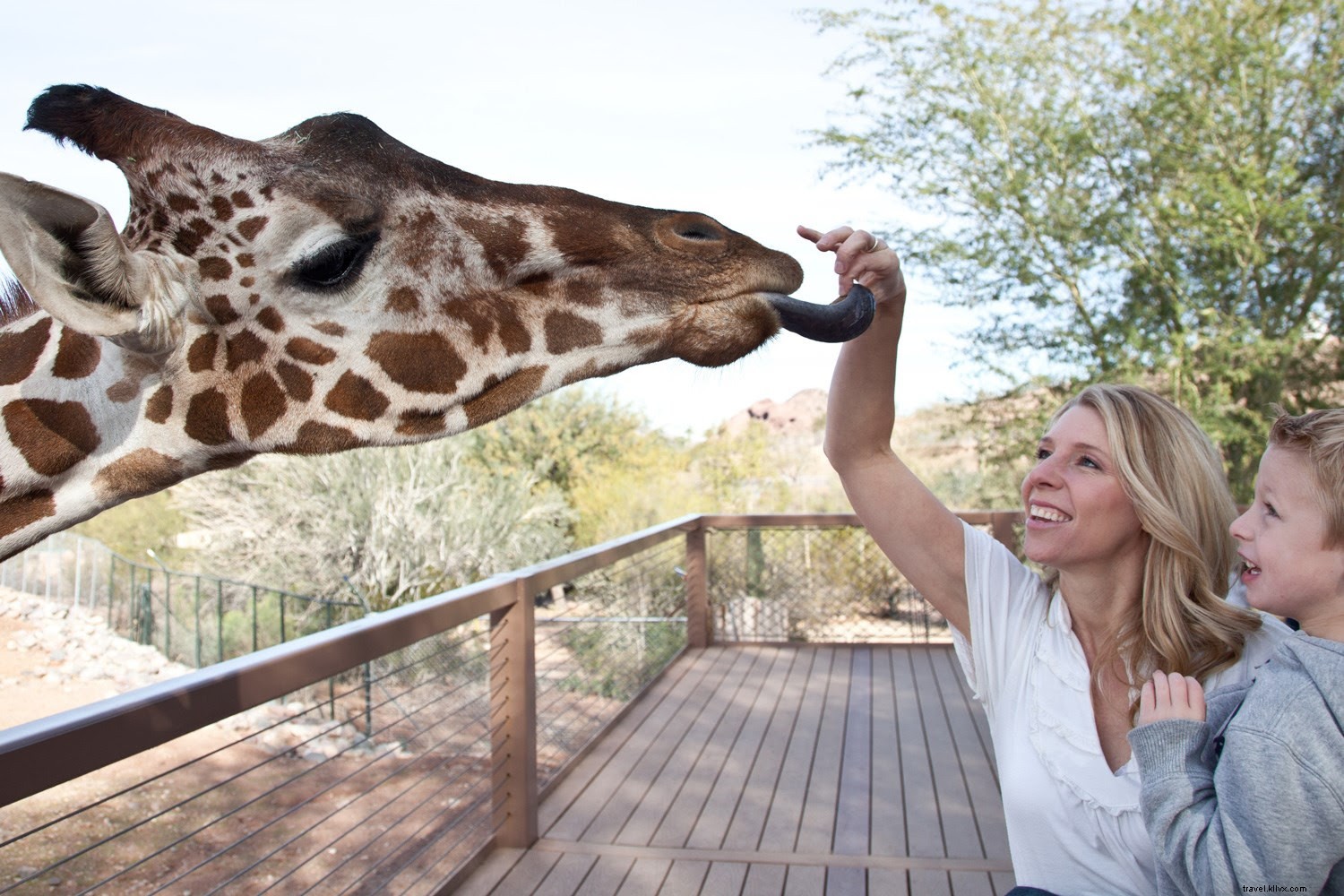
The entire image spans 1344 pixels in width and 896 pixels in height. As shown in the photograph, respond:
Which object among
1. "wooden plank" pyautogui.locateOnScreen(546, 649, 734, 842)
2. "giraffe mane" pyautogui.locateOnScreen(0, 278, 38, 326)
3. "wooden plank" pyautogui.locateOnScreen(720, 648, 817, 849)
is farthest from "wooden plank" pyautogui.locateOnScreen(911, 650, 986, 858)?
"giraffe mane" pyautogui.locateOnScreen(0, 278, 38, 326)

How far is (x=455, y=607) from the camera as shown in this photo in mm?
2969

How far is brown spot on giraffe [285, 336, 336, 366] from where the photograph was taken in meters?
1.32

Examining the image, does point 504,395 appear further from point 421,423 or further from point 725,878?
point 725,878

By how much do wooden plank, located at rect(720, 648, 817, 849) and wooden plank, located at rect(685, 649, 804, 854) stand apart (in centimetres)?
1

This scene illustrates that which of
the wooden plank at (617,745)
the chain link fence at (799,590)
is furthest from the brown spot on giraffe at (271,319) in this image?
the chain link fence at (799,590)

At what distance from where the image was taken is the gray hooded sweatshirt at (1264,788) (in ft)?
3.42

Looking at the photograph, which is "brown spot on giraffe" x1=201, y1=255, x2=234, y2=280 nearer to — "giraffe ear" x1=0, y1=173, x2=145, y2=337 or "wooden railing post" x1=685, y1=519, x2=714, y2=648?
"giraffe ear" x1=0, y1=173, x2=145, y2=337

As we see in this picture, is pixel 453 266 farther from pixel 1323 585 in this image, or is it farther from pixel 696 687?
pixel 696 687

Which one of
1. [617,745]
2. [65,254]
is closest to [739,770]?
[617,745]

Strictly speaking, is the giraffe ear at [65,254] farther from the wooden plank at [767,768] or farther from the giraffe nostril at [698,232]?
the wooden plank at [767,768]

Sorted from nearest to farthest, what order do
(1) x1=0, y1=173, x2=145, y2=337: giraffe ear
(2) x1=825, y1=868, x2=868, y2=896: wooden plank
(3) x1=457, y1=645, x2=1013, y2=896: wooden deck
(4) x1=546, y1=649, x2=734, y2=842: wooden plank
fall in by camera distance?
1. (1) x1=0, y1=173, x2=145, y2=337: giraffe ear
2. (2) x1=825, y1=868, x2=868, y2=896: wooden plank
3. (3) x1=457, y1=645, x2=1013, y2=896: wooden deck
4. (4) x1=546, y1=649, x2=734, y2=842: wooden plank

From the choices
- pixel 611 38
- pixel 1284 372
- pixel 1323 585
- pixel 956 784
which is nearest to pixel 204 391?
pixel 1323 585

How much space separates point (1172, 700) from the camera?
Answer: 1.20 meters

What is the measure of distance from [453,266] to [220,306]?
0.30m
